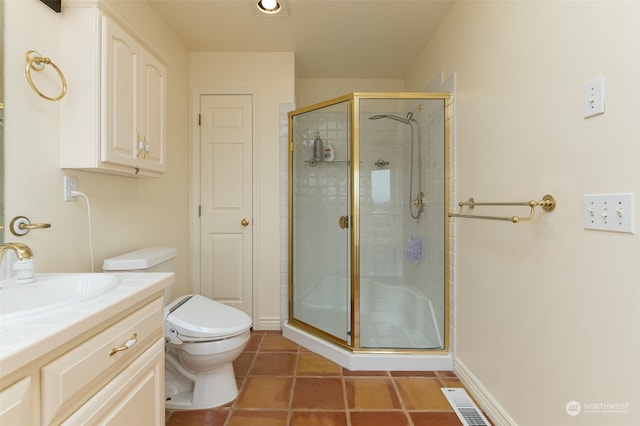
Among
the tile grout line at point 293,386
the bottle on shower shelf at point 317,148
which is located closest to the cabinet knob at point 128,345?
the tile grout line at point 293,386

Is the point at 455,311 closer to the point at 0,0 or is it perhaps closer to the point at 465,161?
the point at 465,161

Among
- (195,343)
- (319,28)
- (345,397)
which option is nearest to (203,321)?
(195,343)

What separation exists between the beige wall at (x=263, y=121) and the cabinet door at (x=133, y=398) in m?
1.48

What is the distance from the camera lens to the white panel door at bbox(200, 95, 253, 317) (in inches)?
101

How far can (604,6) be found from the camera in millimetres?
888

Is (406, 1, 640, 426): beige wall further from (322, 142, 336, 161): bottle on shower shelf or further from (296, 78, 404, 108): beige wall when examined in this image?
(296, 78, 404, 108): beige wall

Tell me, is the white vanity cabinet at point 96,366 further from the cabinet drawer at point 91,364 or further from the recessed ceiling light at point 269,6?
the recessed ceiling light at point 269,6

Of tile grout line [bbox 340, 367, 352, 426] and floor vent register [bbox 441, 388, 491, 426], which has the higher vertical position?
floor vent register [bbox 441, 388, 491, 426]

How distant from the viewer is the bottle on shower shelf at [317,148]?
2.40 metres

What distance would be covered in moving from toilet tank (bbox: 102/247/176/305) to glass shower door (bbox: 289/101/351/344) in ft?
3.33

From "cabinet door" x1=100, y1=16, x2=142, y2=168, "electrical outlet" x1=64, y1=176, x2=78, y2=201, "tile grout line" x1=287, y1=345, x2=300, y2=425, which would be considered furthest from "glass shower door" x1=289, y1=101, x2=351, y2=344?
"electrical outlet" x1=64, y1=176, x2=78, y2=201

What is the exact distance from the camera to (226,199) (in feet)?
8.46

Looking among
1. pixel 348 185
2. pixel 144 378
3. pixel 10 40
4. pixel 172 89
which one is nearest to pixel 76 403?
pixel 144 378

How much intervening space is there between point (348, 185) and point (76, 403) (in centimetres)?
175
